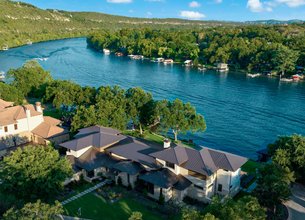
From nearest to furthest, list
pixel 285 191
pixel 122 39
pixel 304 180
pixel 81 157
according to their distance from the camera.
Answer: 1. pixel 285 191
2. pixel 304 180
3. pixel 81 157
4. pixel 122 39

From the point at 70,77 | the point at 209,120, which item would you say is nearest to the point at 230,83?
the point at 209,120

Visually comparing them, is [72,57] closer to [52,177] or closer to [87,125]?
[87,125]

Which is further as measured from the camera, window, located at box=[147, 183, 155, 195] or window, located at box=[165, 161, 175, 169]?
window, located at box=[165, 161, 175, 169]

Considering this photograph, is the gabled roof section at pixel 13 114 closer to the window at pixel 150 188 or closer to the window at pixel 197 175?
the window at pixel 150 188

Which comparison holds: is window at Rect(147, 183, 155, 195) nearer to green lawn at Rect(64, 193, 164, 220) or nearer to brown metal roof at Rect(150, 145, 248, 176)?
green lawn at Rect(64, 193, 164, 220)

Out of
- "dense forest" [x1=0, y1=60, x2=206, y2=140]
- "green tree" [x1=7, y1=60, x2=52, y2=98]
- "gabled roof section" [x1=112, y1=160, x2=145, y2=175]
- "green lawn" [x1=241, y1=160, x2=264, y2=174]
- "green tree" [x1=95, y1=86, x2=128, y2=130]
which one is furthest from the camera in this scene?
"green tree" [x1=7, y1=60, x2=52, y2=98]

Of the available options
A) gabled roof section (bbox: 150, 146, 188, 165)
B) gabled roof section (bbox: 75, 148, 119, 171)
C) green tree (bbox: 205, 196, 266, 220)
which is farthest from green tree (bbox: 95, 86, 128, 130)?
green tree (bbox: 205, 196, 266, 220)
